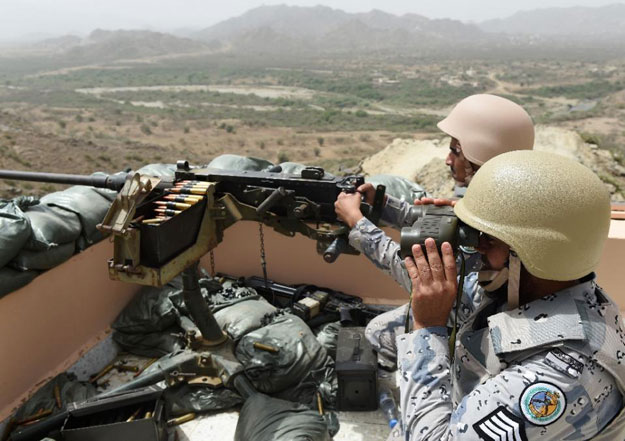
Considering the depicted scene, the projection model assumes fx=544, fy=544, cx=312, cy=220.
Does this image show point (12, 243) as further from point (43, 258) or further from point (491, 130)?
point (491, 130)

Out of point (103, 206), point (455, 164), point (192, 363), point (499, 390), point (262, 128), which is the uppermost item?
point (455, 164)

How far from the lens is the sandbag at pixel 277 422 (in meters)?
3.31

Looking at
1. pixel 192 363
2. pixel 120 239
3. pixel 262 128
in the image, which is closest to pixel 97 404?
pixel 192 363

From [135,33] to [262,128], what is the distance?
146 metres

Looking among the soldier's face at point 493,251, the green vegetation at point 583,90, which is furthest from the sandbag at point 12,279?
the green vegetation at point 583,90

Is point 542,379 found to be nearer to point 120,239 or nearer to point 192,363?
point 120,239

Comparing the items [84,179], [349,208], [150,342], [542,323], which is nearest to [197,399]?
[150,342]

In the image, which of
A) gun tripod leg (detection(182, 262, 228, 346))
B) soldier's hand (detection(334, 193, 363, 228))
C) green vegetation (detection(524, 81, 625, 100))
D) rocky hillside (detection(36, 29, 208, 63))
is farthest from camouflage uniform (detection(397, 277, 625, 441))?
rocky hillside (detection(36, 29, 208, 63))

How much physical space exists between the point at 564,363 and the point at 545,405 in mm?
143

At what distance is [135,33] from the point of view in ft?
527

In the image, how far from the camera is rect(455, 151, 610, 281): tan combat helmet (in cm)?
179

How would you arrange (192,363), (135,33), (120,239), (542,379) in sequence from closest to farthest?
(542,379)
(120,239)
(192,363)
(135,33)

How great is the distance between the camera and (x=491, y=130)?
3252 mm

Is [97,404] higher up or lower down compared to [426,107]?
higher up
